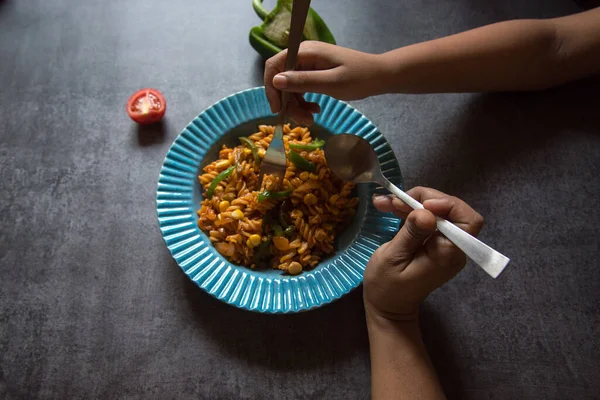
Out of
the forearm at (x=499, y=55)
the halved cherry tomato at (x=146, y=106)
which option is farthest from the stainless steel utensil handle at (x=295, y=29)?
the halved cherry tomato at (x=146, y=106)

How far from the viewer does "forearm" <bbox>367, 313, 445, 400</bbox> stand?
4.17 feet

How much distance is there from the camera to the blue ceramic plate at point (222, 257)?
4.47 feet

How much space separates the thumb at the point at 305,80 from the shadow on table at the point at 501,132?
1.95ft

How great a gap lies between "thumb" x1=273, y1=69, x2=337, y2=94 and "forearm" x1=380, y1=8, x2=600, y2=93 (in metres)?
0.28

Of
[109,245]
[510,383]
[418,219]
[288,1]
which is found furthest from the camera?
[288,1]

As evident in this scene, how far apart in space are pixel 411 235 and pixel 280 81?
60 centimetres

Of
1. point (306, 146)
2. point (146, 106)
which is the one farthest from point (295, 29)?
point (146, 106)

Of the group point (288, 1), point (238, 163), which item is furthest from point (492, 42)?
point (238, 163)

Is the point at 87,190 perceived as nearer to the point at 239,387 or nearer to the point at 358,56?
the point at 239,387

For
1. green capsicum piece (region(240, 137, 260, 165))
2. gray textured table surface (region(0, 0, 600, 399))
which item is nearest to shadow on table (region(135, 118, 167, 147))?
gray textured table surface (region(0, 0, 600, 399))

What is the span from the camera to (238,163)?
1.54 meters

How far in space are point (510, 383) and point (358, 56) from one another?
123 centimetres

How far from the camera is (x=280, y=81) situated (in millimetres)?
1273

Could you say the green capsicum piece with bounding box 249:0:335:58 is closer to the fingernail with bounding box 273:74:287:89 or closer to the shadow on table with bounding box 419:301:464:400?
the fingernail with bounding box 273:74:287:89
